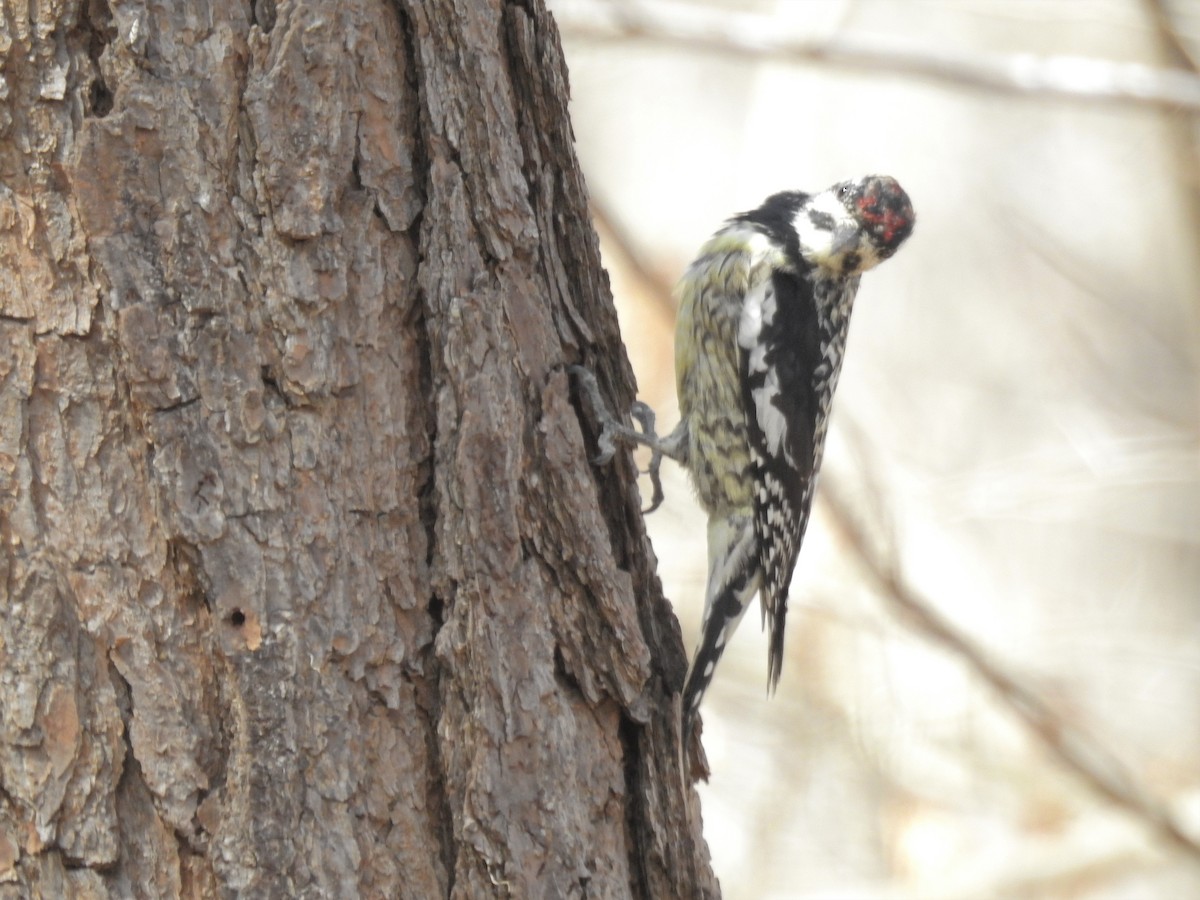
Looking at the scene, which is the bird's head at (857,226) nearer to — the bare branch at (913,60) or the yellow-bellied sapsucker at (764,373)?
the yellow-bellied sapsucker at (764,373)

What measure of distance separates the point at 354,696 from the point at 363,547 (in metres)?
0.21

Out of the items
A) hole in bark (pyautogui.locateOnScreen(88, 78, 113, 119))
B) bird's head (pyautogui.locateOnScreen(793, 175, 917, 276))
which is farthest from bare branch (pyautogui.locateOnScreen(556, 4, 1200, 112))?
hole in bark (pyautogui.locateOnScreen(88, 78, 113, 119))

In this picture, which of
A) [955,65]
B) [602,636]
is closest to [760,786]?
[955,65]

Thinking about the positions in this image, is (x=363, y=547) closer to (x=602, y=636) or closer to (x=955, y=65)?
(x=602, y=636)

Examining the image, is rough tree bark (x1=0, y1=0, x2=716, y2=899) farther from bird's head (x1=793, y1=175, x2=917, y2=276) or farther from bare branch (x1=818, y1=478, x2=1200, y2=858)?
bare branch (x1=818, y1=478, x2=1200, y2=858)

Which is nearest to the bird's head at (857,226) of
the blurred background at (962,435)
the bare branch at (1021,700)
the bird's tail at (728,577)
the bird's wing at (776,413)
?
the bird's wing at (776,413)

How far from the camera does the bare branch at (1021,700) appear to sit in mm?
5109

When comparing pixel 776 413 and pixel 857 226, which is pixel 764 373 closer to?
pixel 776 413

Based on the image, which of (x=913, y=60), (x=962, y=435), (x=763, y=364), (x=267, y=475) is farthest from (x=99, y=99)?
(x=962, y=435)

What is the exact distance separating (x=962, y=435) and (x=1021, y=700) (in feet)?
9.82

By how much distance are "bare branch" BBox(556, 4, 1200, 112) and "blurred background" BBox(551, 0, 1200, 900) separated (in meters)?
0.01

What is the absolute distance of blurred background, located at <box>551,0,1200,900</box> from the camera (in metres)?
5.19

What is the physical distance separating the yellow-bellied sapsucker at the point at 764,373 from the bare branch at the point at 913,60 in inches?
67.0

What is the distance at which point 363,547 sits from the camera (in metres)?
1.74
